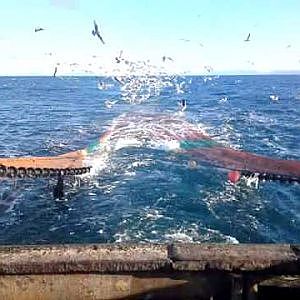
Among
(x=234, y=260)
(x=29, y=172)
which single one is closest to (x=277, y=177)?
(x=29, y=172)

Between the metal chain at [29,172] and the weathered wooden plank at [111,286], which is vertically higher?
the weathered wooden plank at [111,286]

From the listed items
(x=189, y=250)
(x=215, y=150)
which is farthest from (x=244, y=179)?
(x=189, y=250)

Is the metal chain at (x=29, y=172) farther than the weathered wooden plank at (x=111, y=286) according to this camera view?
Yes

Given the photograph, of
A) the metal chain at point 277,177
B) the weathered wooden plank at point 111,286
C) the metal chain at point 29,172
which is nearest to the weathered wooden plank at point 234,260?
the weathered wooden plank at point 111,286

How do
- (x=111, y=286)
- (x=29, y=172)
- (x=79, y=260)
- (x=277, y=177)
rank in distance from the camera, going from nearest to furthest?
1. (x=79, y=260)
2. (x=111, y=286)
3. (x=29, y=172)
4. (x=277, y=177)

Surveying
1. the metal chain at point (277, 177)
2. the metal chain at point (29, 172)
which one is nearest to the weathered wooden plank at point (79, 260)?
the metal chain at point (29, 172)

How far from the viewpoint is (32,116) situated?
226 feet

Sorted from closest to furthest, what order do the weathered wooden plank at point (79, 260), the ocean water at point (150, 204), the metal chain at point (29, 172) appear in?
the weathered wooden plank at point (79, 260) → the ocean water at point (150, 204) → the metal chain at point (29, 172)

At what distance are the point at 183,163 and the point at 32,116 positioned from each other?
42.6 metres

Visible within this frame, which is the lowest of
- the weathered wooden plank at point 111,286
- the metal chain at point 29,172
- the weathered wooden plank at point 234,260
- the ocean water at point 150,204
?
the ocean water at point 150,204

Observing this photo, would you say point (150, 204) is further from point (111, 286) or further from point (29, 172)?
point (111, 286)

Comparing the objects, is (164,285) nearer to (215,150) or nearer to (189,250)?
(189,250)

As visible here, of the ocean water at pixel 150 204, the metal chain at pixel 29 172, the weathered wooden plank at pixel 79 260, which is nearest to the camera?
the weathered wooden plank at pixel 79 260

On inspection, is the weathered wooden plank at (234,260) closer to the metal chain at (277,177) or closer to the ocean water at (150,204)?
the ocean water at (150,204)
